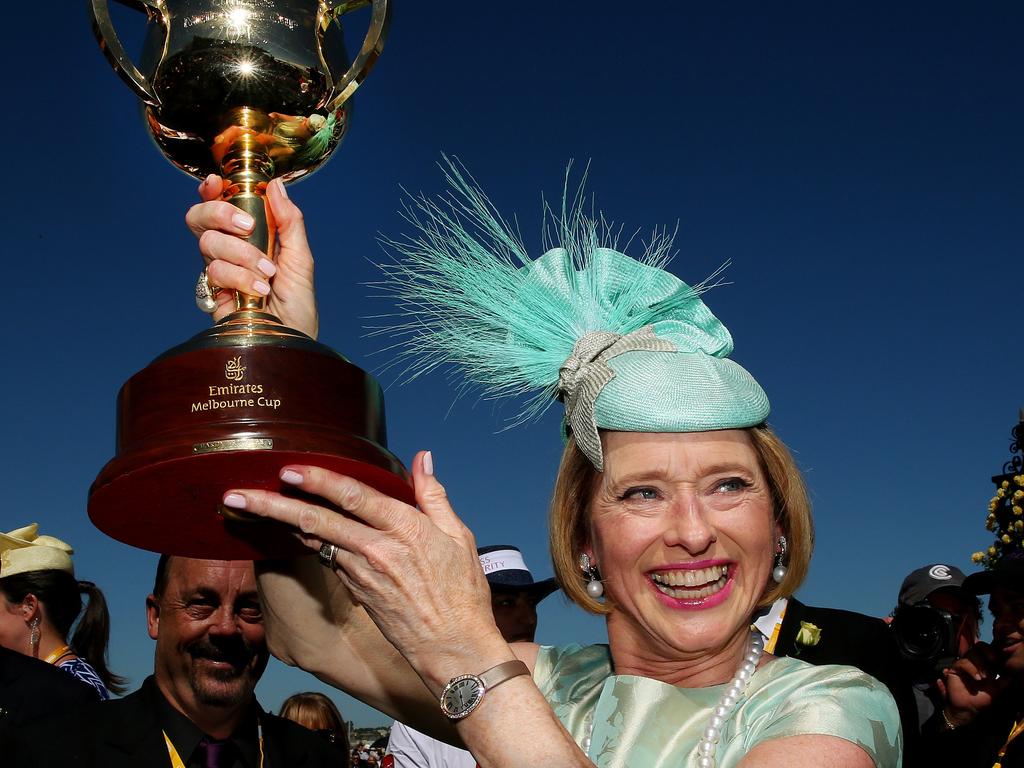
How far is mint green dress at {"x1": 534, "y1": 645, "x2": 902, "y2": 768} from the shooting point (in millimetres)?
2174

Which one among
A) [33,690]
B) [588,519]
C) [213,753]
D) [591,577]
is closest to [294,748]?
[213,753]

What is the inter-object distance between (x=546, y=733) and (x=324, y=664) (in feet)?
3.03

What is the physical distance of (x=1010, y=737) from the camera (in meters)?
4.54

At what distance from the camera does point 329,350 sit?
7.38 feet

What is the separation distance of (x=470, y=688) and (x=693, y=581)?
2.32 feet

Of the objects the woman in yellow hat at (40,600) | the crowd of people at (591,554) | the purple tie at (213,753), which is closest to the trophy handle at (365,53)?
the crowd of people at (591,554)

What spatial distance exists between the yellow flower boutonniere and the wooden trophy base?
2826 millimetres

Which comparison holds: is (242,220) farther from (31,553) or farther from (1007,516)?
(1007,516)

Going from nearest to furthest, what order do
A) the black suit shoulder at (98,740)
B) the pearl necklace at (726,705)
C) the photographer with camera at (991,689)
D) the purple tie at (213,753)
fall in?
1. the pearl necklace at (726,705)
2. the black suit shoulder at (98,740)
3. the purple tie at (213,753)
4. the photographer with camera at (991,689)

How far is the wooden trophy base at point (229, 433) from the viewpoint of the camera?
6.55 ft

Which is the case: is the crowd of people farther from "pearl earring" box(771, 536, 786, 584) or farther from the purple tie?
the purple tie

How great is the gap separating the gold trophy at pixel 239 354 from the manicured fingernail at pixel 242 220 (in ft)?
0.09

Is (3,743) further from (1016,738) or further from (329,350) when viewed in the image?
(1016,738)

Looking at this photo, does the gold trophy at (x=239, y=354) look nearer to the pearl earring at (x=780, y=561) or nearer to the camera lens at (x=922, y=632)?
the pearl earring at (x=780, y=561)
